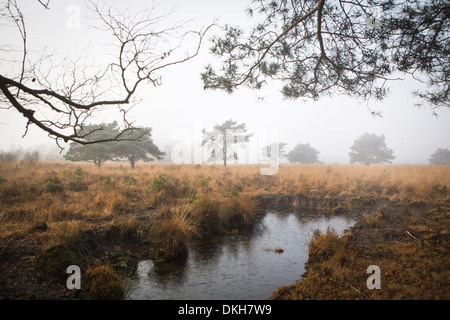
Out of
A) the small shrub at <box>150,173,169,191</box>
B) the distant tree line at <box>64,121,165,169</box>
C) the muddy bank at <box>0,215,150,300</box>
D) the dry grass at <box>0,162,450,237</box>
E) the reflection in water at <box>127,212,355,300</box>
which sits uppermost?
the distant tree line at <box>64,121,165,169</box>

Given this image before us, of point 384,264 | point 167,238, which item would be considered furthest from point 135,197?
A: point 384,264

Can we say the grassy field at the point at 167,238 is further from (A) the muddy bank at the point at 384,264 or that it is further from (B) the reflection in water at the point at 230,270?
(B) the reflection in water at the point at 230,270

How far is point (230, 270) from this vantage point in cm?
487

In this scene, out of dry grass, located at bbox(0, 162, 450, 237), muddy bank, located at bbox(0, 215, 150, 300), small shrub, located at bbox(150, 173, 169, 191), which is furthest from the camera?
small shrub, located at bbox(150, 173, 169, 191)

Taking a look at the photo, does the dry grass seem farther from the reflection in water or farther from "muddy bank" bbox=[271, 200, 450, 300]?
"muddy bank" bbox=[271, 200, 450, 300]

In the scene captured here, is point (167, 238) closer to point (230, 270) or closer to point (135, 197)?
point (230, 270)

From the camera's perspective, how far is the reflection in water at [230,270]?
4.04 metres

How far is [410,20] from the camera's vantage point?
4539 mm

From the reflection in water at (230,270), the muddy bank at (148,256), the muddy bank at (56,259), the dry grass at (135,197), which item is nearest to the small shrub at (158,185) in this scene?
the dry grass at (135,197)

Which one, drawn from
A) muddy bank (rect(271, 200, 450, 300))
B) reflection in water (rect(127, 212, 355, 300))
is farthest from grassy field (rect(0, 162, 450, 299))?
reflection in water (rect(127, 212, 355, 300))

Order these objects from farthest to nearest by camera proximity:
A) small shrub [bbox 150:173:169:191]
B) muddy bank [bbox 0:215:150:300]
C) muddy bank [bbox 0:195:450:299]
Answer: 1. small shrub [bbox 150:173:169:191]
2. muddy bank [bbox 0:215:150:300]
3. muddy bank [bbox 0:195:450:299]

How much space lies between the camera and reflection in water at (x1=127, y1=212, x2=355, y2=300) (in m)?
4.04

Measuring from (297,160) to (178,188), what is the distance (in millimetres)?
47461
